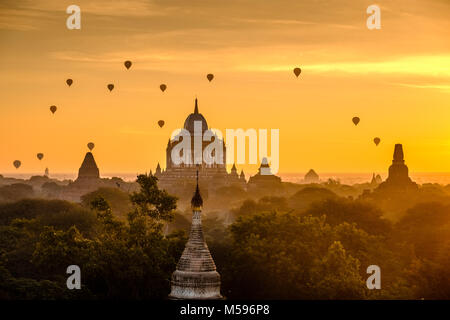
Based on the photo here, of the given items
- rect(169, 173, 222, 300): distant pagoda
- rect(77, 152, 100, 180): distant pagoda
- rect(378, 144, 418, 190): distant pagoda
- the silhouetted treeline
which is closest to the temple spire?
rect(378, 144, 418, 190): distant pagoda

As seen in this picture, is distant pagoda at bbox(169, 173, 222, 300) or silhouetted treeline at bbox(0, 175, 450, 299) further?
silhouetted treeline at bbox(0, 175, 450, 299)

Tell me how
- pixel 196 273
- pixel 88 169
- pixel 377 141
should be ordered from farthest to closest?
pixel 88 169
pixel 377 141
pixel 196 273

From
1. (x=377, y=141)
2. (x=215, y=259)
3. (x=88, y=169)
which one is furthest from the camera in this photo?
(x=88, y=169)

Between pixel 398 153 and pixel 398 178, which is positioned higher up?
pixel 398 153

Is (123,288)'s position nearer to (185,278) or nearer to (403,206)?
(185,278)

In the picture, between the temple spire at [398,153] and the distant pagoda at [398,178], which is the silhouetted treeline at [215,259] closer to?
the distant pagoda at [398,178]

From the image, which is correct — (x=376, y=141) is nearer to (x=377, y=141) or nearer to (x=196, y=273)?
Answer: (x=377, y=141)

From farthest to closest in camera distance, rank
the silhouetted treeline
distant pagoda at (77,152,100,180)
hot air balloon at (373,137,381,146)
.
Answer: distant pagoda at (77,152,100,180) → hot air balloon at (373,137,381,146) → the silhouetted treeline

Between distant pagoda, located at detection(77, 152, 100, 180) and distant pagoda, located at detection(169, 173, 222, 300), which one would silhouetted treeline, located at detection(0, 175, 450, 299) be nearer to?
distant pagoda, located at detection(169, 173, 222, 300)

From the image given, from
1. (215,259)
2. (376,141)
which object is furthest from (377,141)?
(215,259)
